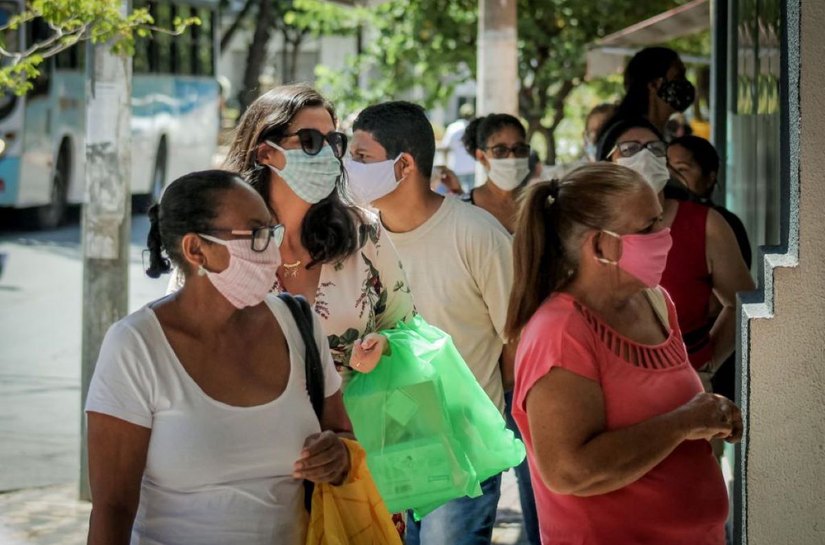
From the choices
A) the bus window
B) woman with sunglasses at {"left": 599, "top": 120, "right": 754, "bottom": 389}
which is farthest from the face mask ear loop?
the bus window

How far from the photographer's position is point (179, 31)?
6.95 m

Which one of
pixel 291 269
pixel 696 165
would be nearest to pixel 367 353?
pixel 291 269

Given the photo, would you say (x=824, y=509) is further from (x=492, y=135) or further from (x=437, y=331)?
(x=492, y=135)

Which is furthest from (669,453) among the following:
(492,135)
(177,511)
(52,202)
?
(52,202)

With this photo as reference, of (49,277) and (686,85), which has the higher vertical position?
(686,85)

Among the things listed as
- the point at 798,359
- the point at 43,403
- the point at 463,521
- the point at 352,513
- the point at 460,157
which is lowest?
the point at 43,403

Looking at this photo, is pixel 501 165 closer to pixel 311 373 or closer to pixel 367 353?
pixel 367 353

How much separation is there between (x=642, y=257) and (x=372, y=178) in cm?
190

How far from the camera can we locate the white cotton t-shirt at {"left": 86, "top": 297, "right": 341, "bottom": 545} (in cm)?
325

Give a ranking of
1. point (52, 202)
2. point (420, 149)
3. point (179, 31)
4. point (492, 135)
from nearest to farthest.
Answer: point (420, 149) → point (179, 31) → point (492, 135) → point (52, 202)

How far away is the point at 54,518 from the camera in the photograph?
7375 mm

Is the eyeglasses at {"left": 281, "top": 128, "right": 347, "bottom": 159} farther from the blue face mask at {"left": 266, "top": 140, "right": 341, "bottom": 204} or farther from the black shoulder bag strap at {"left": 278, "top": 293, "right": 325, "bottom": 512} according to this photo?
the black shoulder bag strap at {"left": 278, "top": 293, "right": 325, "bottom": 512}

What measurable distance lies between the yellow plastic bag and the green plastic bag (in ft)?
2.47

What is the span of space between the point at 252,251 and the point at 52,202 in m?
20.9
